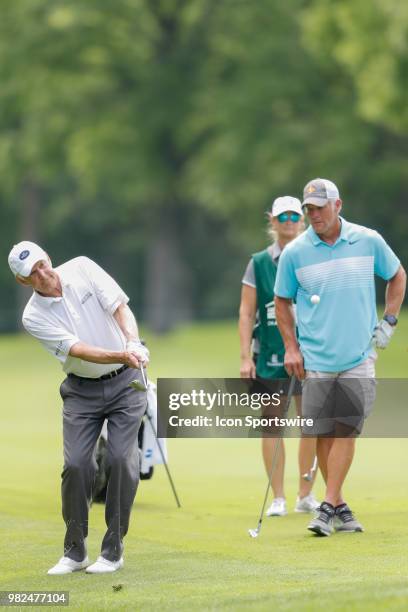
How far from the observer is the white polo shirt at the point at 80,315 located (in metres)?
7.63

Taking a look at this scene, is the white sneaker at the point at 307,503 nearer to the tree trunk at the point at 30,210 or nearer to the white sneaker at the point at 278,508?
the white sneaker at the point at 278,508

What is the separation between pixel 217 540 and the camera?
8750 millimetres

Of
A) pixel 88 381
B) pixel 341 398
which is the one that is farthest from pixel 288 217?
pixel 88 381

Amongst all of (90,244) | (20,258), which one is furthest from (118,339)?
(90,244)

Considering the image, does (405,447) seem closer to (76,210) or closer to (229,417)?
(229,417)

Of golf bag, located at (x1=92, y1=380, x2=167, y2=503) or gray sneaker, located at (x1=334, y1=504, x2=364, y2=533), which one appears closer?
gray sneaker, located at (x1=334, y1=504, x2=364, y2=533)

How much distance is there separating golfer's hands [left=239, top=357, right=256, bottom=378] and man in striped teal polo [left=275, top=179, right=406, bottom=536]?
84 cm

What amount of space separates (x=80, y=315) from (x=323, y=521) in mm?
2042

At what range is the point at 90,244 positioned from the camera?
68.8m

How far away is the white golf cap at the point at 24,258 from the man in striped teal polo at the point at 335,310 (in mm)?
1831

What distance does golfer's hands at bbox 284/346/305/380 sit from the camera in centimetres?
873

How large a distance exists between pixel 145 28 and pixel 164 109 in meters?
3.09

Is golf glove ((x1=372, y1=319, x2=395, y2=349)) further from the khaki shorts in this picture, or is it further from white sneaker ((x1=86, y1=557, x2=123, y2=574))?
white sneaker ((x1=86, y1=557, x2=123, y2=574))

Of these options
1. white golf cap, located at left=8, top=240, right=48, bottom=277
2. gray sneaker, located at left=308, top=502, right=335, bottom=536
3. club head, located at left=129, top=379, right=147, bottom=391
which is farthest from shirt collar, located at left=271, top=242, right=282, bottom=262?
white golf cap, located at left=8, top=240, right=48, bottom=277
